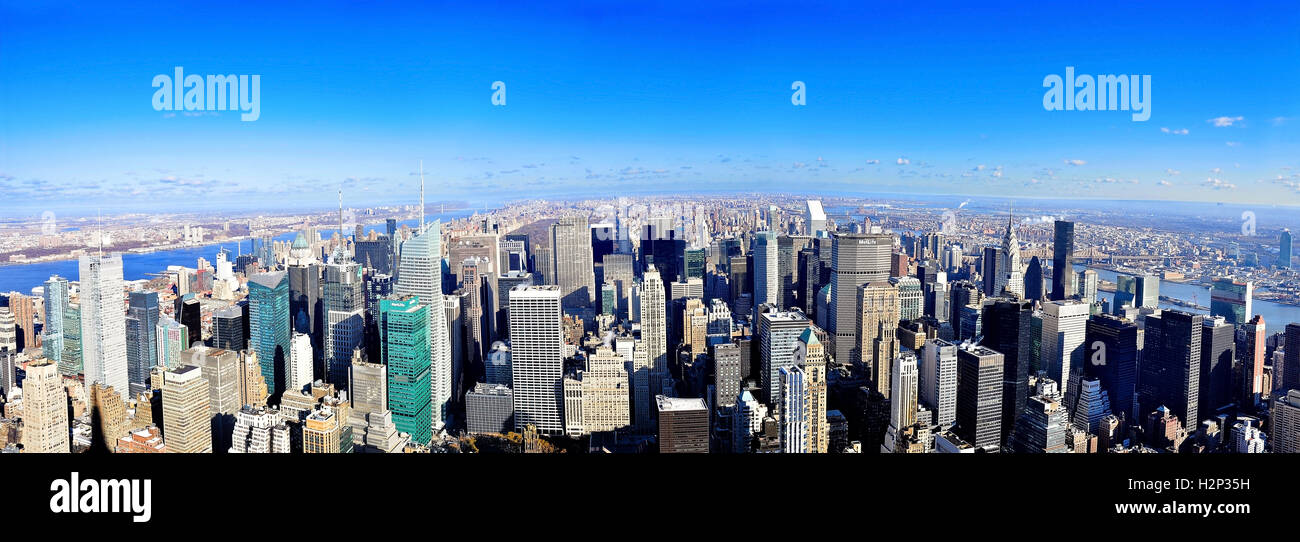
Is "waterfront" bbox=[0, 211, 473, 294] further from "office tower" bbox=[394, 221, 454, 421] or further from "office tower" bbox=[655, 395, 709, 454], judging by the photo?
"office tower" bbox=[655, 395, 709, 454]

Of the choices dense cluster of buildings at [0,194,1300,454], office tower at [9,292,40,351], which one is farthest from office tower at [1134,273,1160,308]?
office tower at [9,292,40,351]

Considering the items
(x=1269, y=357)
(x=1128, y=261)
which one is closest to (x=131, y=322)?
(x=1128, y=261)

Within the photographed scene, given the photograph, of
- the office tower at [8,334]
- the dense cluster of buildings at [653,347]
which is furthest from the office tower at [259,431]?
the office tower at [8,334]

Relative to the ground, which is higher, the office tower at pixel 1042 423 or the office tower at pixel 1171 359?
the office tower at pixel 1171 359

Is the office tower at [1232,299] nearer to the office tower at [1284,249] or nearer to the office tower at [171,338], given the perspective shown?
the office tower at [1284,249]

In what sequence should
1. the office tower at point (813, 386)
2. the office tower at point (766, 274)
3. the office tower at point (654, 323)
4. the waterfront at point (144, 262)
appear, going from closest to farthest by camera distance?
the office tower at point (813, 386)
the waterfront at point (144, 262)
the office tower at point (654, 323)
the office tower at point (766, 274)
